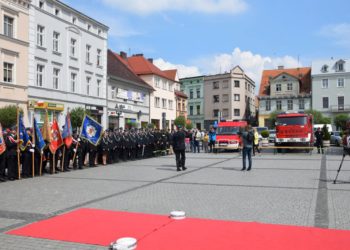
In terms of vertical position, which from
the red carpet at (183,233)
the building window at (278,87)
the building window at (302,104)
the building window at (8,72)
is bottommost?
the red carpet at (183,233)

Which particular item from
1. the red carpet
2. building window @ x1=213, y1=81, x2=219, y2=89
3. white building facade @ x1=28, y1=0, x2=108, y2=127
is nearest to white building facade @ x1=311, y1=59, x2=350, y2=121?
building window @ x1=213, y1=81, x2=219, y2=89

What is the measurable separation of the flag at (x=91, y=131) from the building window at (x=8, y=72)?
12758mm

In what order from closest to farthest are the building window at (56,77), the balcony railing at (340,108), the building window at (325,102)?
the building window at (56,77) < the balcony railing at (340,108) < the building window at (325,102)

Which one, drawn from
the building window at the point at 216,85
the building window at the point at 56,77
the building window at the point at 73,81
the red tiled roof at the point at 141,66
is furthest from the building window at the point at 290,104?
the building window at the point at 56,77

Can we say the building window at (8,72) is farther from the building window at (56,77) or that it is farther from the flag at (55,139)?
the flag at (55,139)

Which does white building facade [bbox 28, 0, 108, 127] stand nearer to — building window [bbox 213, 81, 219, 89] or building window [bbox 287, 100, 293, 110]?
building window [bbox 213, 81, 219, 89]

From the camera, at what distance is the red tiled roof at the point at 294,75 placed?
7606 cm

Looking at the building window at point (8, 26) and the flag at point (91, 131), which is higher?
the building window at point (8, 26)

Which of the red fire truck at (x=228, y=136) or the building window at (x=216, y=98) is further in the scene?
the building window at (x=216, y=98)

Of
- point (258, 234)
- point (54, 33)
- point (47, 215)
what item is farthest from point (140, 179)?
point (54, 33)

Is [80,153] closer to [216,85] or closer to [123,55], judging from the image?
[123,55]

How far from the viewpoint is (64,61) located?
3444 cm

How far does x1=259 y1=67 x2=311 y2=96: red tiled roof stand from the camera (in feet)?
250

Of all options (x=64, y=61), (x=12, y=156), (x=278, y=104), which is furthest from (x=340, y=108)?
(x=12, y=156)
